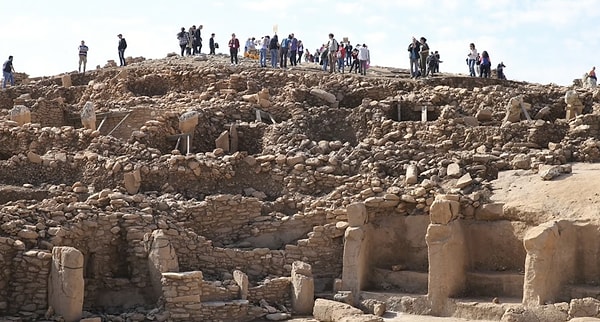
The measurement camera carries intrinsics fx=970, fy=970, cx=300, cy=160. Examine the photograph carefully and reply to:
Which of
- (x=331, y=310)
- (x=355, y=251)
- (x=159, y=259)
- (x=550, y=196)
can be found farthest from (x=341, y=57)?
(x=331, y=310)

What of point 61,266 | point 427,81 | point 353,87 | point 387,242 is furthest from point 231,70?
point 61,266

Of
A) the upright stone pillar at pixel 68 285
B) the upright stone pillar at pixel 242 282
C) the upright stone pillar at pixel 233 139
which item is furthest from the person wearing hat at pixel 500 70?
the upright stone pillar at pixel 68 285

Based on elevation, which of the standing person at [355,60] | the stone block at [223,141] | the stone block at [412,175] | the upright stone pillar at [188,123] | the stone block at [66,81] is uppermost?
the standing person at [355,60]

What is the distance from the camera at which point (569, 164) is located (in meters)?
17.1

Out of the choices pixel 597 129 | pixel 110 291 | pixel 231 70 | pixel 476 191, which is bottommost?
pixel 110 291

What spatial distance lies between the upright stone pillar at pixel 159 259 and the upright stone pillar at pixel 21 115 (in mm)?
7552

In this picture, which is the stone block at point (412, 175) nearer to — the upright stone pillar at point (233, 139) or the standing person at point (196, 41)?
the upright stone pillar at point (233, 139)

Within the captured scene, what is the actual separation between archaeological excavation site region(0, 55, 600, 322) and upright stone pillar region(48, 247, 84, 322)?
0.02 m

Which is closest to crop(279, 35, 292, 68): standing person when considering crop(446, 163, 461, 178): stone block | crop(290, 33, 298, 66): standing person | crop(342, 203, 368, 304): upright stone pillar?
crop(290, 33, 298, 66): standing person

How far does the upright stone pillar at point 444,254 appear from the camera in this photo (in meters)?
15.3

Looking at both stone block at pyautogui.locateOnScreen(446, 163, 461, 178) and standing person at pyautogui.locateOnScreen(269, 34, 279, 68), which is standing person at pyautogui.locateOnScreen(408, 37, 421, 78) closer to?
standing person at pyautogui.locateOnScreen(269, 34, 279, 68)

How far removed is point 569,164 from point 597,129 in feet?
7.52

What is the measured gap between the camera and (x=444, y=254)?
15430mm

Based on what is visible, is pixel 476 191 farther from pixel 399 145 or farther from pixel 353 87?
pixel 353 87
